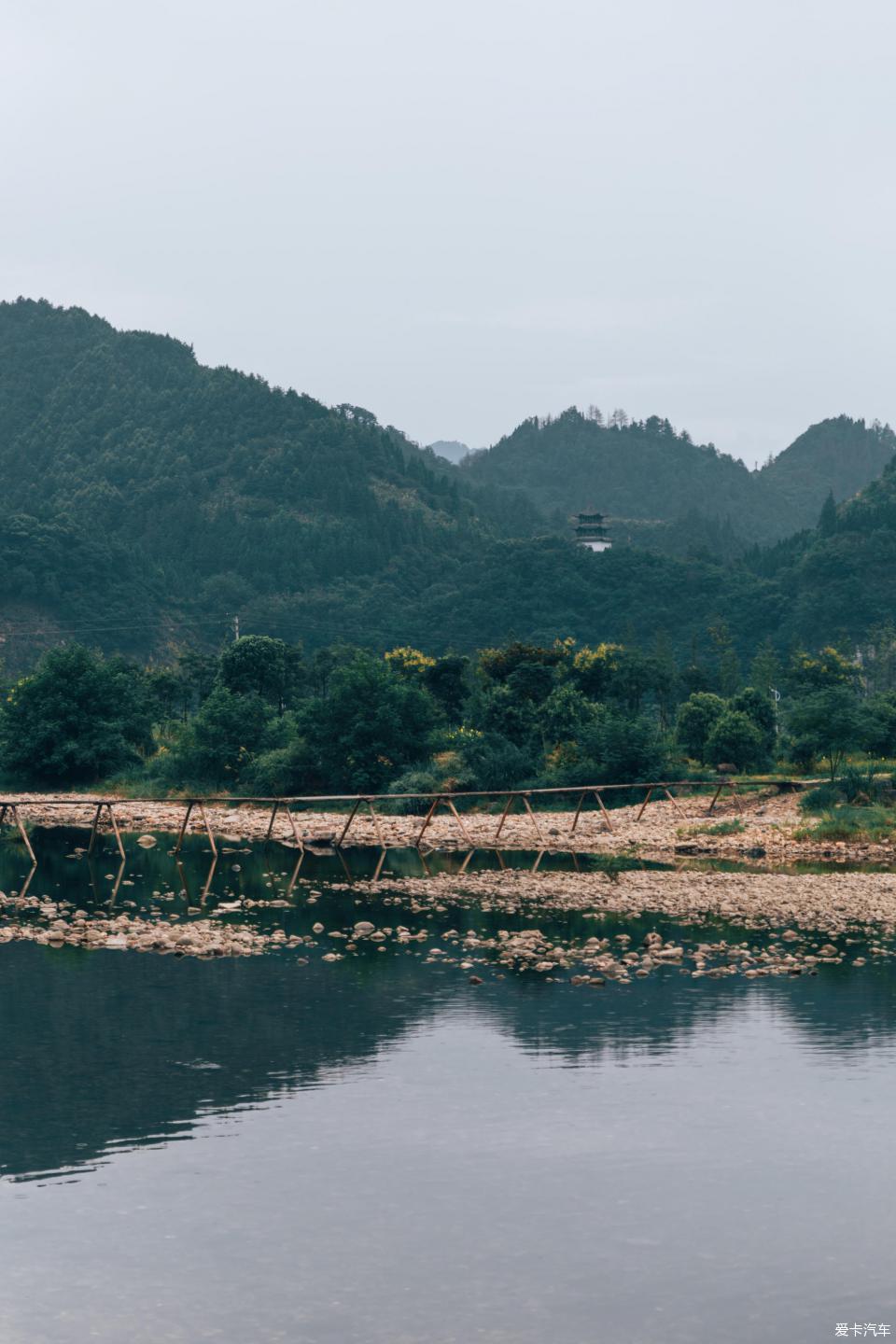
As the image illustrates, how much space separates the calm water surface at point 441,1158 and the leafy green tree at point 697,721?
41.4m

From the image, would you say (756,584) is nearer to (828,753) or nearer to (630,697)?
(630,697)

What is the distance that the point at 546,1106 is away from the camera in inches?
795

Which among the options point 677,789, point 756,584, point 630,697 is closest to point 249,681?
point 630,697

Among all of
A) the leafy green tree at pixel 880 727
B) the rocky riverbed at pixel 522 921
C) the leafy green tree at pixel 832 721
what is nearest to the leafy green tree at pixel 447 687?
the leafy green tree at pixel 832 721

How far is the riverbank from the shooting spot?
49.3 meters

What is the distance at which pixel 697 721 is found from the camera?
6994 centimetres

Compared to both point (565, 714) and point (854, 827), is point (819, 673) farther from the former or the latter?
point (854, 827)

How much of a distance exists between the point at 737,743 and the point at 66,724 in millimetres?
34691

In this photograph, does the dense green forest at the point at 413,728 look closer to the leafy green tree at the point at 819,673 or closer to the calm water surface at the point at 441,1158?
the leafy green tree at the point at 819,673

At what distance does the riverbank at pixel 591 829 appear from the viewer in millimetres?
49281

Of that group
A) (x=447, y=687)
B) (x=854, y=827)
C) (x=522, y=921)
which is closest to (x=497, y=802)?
(x=854, y=827)

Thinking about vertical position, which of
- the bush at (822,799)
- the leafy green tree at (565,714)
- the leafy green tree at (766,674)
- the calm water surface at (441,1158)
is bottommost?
the calm water surface at (441,1158)

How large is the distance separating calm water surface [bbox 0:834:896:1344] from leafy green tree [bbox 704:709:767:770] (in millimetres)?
36895

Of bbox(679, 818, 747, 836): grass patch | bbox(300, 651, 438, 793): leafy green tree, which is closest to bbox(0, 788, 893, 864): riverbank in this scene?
bbox(679, 818, 747, 836): grass patch
